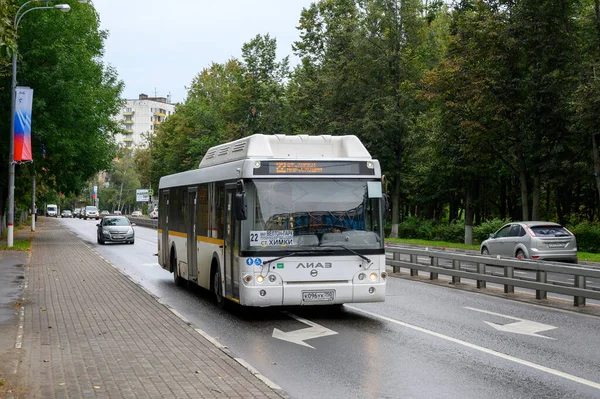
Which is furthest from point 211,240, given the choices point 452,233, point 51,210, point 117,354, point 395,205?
point 51,210

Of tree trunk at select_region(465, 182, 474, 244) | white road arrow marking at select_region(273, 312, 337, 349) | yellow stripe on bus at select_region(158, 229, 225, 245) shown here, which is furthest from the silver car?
tree trunk at select_region(465, 182, 474, 244)

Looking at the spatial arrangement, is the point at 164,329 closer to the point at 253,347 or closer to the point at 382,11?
the point at 253,347

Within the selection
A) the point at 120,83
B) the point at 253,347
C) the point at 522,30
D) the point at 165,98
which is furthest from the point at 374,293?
the point at 165,98

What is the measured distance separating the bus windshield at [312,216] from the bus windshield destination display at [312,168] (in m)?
0.14

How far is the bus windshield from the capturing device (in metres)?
12.4

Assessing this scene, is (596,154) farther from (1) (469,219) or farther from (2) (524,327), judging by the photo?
(2) (524,327)

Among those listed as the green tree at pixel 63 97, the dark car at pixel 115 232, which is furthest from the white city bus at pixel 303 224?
the dark car at pixel 115 232

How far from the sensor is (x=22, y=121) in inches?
1169

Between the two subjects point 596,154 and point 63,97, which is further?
point 63,97

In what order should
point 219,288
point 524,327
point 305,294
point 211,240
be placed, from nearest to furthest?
point 524,327 → point 305,294 → point 219,288 → point 211,240

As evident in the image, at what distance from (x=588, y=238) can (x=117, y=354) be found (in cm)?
2768

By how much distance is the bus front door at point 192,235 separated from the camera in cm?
1653

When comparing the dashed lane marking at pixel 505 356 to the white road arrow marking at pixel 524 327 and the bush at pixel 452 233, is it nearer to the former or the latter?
the white road arrow marking at pixel 524 327

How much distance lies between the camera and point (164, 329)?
11859mm
